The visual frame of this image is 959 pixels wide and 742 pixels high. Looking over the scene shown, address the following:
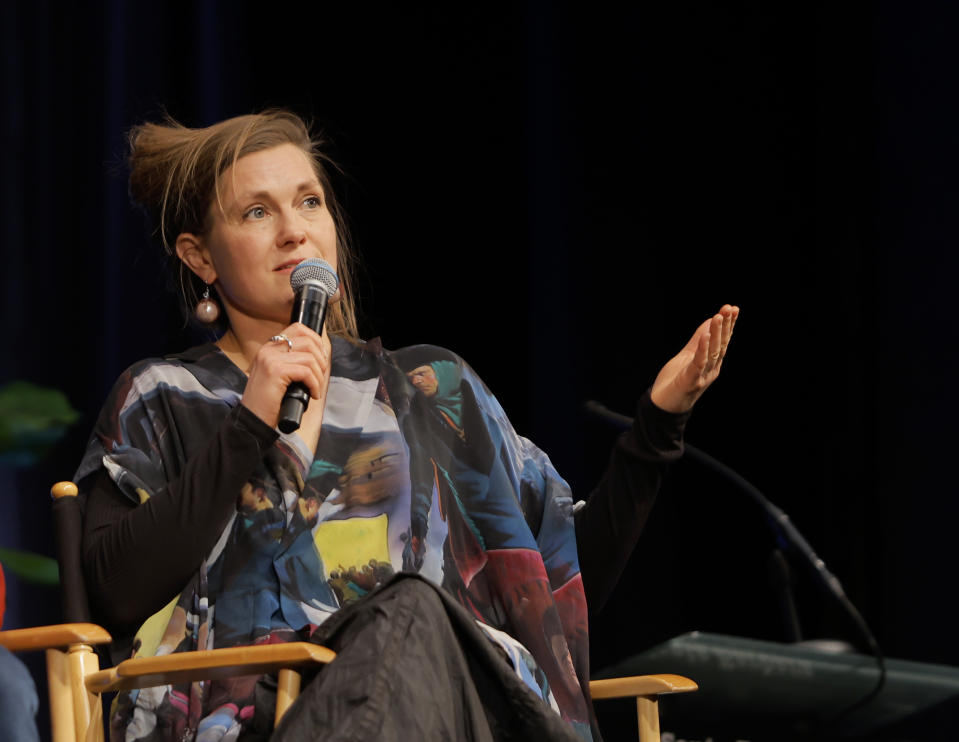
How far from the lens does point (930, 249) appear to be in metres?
2.88

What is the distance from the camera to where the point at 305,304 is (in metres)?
1.55

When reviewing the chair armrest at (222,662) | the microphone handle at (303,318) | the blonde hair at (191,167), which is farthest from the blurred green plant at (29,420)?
the chair armrest at (222,662)

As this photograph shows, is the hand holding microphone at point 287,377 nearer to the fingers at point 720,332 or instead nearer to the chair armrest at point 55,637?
the chair armrest at point 55,637

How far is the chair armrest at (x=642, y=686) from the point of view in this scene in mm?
1488

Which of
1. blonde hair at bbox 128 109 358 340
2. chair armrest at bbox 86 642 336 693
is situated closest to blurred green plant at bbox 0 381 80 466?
blonde hair at bbox 128 109 358 340

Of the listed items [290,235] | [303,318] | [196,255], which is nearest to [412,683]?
[303,318]

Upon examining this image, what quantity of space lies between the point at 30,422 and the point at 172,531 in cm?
122

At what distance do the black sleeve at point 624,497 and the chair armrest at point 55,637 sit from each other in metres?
0.66

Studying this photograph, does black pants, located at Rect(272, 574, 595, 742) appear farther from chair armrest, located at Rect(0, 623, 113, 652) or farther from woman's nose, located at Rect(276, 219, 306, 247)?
woman's nose, located at Rect(276, 219, 306, 247)

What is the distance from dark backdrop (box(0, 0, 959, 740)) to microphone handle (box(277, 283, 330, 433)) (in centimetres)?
126

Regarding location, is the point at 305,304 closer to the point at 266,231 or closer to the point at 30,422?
the point at 266,231

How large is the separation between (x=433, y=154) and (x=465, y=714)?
1.95 meters

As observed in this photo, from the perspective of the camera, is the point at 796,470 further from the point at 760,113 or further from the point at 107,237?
the point at 107,237

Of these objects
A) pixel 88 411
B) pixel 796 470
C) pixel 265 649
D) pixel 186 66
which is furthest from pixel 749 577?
pixel 265 649
